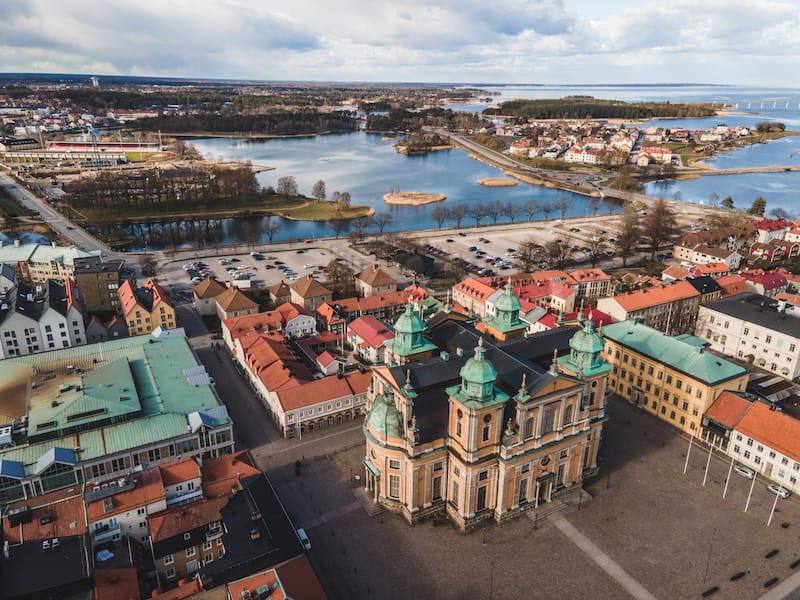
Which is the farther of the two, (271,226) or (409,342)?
(271,226)

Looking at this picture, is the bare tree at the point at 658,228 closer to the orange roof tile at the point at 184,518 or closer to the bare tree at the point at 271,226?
the bare tree at the point at 271,226

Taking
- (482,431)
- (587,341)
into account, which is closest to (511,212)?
(587,341)

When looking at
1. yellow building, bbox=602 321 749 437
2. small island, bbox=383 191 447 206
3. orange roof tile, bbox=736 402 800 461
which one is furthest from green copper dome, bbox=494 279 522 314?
small island, bbox=383 191 447 206

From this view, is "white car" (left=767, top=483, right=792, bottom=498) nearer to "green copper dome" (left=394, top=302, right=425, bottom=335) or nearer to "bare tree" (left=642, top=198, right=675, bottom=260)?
"green copper dome" (left=394, top=302, right=425, bottom=335)

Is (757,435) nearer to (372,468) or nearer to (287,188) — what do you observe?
(372,468)

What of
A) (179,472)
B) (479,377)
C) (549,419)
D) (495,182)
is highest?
(479,377)

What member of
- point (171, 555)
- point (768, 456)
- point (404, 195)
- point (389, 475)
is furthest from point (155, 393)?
point (404, 195)

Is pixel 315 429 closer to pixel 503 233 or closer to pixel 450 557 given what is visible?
pixel 450 557
